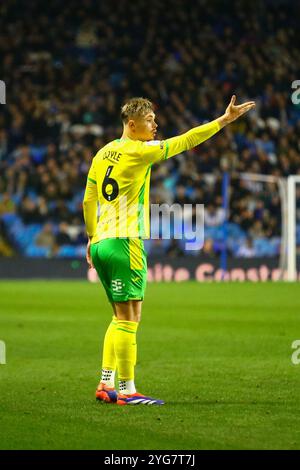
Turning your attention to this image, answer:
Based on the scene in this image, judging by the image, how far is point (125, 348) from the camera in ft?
23.2

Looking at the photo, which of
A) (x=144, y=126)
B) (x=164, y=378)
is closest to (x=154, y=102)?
(x=164, y=378)

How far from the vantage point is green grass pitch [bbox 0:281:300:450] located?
568cm

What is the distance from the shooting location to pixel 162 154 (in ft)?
23.0

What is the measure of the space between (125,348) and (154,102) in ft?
77.2

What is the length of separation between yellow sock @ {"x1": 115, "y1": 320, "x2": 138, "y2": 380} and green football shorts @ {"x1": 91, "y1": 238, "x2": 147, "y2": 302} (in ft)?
0.66

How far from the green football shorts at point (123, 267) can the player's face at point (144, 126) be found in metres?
0.76

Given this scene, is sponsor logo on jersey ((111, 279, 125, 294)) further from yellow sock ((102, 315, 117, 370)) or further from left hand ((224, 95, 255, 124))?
left hand ((224, 95, 255, 124))

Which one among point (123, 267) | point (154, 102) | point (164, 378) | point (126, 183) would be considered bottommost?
point (164, 378)

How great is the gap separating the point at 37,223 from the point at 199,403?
19642mm

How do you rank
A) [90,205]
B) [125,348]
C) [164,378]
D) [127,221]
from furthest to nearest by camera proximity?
[164,378] < [90,205] < [127,221] < [125,348]

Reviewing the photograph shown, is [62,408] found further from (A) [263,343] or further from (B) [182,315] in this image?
(B) [182,315]

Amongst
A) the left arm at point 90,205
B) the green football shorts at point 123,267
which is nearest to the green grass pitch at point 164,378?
Result: the green football shorts at point 123,267

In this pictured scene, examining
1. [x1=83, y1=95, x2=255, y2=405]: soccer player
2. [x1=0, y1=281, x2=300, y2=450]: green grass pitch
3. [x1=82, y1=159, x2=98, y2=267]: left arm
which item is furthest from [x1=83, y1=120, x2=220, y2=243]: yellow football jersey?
[x1=0, y1=281, x2=300, y2=450]: green grass pitch

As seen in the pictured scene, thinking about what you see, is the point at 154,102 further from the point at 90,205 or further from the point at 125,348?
the point at 125,348
